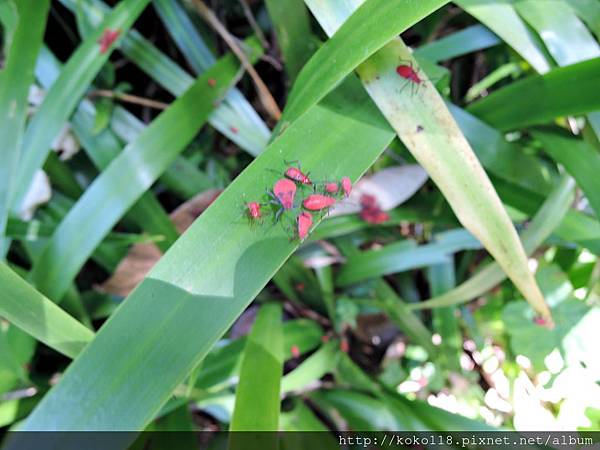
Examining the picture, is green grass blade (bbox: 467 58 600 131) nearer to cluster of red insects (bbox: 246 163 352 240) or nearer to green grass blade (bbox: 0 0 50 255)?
cluster of red insects (bbox: 246 163 352 240)

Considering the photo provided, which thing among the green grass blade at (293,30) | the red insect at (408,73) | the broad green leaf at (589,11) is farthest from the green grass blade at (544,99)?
the green grass blade at (293,30)

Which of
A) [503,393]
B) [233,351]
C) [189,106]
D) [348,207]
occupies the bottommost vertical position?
[503,393]

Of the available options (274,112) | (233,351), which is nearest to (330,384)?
(233,351)

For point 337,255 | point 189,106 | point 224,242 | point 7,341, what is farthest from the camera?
point 337,255

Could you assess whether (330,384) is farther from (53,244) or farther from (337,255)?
(53,244)

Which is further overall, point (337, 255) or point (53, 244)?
point (337, 255)

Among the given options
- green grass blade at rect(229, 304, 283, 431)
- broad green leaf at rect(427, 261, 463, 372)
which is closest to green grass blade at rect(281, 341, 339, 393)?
green grass blade at rect(229, 304, 283, 431)

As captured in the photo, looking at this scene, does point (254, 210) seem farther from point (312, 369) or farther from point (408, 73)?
point (312, 369)
